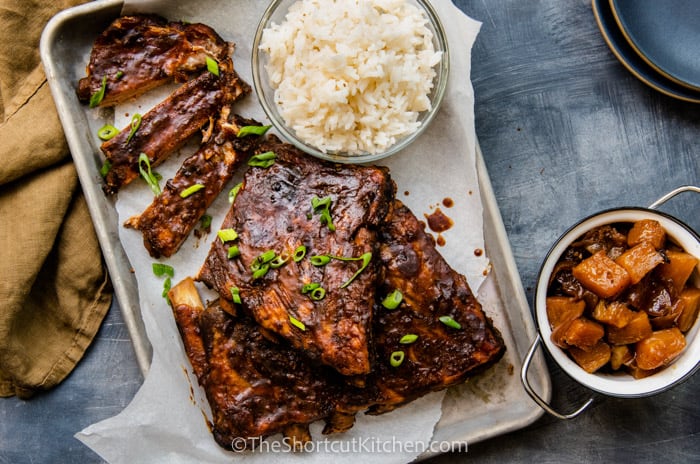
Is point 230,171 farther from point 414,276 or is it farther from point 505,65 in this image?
point 505,65

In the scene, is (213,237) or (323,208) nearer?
(323,208)

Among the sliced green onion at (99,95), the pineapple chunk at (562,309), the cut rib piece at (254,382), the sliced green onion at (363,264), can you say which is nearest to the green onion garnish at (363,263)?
the sliced green onion at (363,264)

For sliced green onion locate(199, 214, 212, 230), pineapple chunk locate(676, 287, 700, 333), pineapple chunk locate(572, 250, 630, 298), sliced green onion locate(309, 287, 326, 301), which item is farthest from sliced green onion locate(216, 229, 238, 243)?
pineapple chunk locate(676, 287, 700, 333)

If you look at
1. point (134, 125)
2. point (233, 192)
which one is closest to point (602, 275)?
point (233, 192)

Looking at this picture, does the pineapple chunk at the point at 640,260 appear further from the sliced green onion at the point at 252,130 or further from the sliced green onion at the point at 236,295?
the sliced green onion at the point at 252,130

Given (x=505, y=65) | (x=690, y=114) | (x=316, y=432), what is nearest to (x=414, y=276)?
(x=316, y=432)

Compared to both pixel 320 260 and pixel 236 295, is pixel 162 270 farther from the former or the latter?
pixel 320 260
